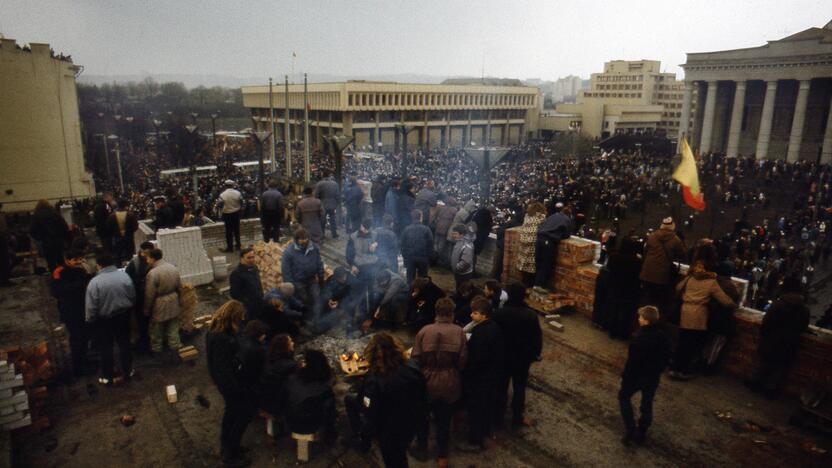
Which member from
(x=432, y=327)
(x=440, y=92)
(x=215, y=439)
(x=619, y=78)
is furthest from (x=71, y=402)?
(x=619, y=78)

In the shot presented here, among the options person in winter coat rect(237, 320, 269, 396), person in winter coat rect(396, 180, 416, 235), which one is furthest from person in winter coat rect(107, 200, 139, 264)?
person in winter coat rect(237, 320, 269, 396)

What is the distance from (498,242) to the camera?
9.31m

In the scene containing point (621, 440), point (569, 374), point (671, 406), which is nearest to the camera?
point (621, 440)

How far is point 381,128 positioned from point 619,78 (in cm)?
7444

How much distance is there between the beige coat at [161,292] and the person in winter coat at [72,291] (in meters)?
0.70

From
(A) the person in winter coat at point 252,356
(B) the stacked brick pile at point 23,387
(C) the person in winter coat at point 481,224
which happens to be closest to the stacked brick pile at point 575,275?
(C) the person in winter coat at point 481,224

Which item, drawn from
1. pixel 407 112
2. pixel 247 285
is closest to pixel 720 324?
pixel 247 285

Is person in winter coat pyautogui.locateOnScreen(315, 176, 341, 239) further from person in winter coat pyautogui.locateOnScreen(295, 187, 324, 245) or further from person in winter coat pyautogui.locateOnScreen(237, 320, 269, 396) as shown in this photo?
person in winter coat pyautogui.locateOnScreen(237, 320, 269, 396)

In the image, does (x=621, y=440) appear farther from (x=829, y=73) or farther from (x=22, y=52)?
(x=829, y=73)

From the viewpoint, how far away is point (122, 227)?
977cm

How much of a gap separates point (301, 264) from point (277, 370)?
2757 millimetres

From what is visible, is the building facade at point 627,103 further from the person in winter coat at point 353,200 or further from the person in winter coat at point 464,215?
the person in winter coat at point 464,215

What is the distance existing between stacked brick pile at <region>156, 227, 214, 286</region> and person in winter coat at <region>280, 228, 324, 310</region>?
122 inches

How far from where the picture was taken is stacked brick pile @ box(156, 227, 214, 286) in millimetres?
9289
